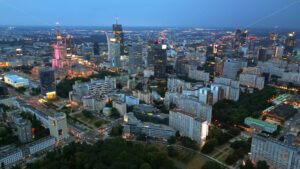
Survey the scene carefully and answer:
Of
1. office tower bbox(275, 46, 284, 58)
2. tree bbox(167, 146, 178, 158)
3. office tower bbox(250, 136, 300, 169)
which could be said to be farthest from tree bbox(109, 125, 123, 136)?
office tower bbox(275, 46, 284, 58)

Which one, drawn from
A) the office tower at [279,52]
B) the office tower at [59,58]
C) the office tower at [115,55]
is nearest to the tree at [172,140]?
the office tower at [115,55]

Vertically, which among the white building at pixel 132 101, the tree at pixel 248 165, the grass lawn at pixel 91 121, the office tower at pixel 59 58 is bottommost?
the grass lawn at pixel 91 121

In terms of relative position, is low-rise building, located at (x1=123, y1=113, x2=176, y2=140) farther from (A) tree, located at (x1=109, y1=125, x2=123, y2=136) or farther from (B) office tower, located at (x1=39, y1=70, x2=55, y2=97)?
(B) office tower, located at (x1=39, y1=70, x2=55, y2=97)

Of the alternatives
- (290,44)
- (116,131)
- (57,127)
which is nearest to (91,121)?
(116,131)

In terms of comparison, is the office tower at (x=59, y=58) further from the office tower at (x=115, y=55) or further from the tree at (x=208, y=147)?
the tree at (x=208, y=147)

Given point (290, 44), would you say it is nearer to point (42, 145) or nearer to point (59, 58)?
point (59, 58)

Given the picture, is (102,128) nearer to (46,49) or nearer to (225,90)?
(225,90)
